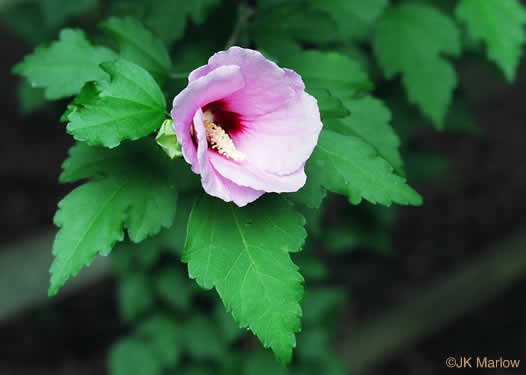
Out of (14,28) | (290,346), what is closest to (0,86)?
(14,28)

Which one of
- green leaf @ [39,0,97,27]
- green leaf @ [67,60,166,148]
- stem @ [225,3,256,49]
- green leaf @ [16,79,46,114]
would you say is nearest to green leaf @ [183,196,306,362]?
green leaf @ [67,60,166,148]

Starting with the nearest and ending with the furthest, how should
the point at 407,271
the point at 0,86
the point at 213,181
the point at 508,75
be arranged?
the point at 213,181
the point at 508,75
the point at 407,271
the point at 0,86

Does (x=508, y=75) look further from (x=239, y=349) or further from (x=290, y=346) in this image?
(x=239, y=349)

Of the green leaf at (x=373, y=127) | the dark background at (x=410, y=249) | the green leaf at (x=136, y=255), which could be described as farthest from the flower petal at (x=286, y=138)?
the dark background at (x=410, y=249)

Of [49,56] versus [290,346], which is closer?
[290,346]

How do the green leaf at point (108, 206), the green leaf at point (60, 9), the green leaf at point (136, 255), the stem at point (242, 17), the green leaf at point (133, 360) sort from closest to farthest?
the green leaf at point (108, 206), the stem at point (242, 17), the green leaf at point (60, 9), the green leaf at point (136, 255), the green leaf at point (133, 360)

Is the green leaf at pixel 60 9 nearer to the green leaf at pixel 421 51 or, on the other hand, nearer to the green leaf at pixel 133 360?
the green leaf at pixel 421 51

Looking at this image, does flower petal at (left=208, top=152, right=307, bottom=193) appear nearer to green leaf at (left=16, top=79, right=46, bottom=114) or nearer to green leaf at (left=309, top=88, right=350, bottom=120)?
green leaf at (left=309, top=88, right=350, bottom=120)
